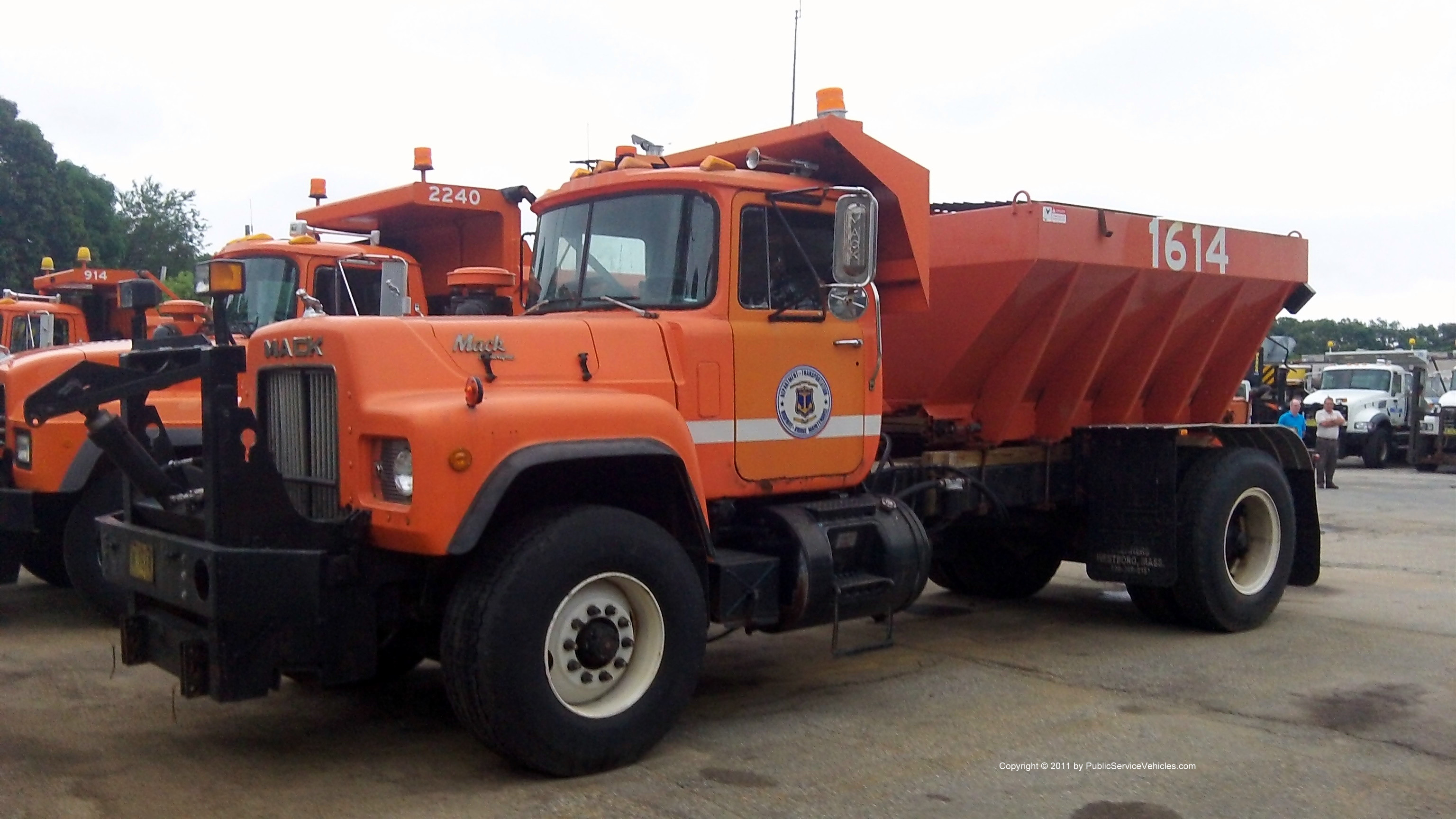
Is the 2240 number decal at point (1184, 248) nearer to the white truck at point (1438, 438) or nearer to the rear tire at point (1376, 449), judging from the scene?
the white truck at point (1438, 438)

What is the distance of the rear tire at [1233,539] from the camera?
25.8 ft

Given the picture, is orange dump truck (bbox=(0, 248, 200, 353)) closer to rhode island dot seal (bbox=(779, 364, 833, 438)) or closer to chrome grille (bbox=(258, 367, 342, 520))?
chrome grille (bbox=(258, 367, 342, 520))

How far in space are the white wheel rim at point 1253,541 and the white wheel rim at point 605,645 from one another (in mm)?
4809

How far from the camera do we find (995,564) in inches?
363

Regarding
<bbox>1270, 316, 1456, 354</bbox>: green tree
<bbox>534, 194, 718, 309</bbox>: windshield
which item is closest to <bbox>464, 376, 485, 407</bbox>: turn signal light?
<bbox>534, 194, 718, 309</bbox>: windshield

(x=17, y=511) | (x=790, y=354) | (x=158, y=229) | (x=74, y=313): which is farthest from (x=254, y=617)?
(x=158, y=229)

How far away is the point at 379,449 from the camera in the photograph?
4742 millimetres

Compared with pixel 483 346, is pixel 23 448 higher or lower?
lower

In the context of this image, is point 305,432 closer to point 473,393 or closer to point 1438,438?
point 473,393

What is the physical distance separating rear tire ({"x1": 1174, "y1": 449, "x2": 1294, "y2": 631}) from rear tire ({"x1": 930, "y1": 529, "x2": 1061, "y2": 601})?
3.59ft

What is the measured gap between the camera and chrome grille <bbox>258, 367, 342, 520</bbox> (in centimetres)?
496

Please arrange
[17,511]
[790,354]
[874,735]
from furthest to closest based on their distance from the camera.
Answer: [17,511] < [790,354] < [874,735]

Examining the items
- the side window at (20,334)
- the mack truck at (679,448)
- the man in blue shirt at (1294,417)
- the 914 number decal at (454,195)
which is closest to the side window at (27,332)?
the side window at (20,334)

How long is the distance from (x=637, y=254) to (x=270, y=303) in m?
3.79
